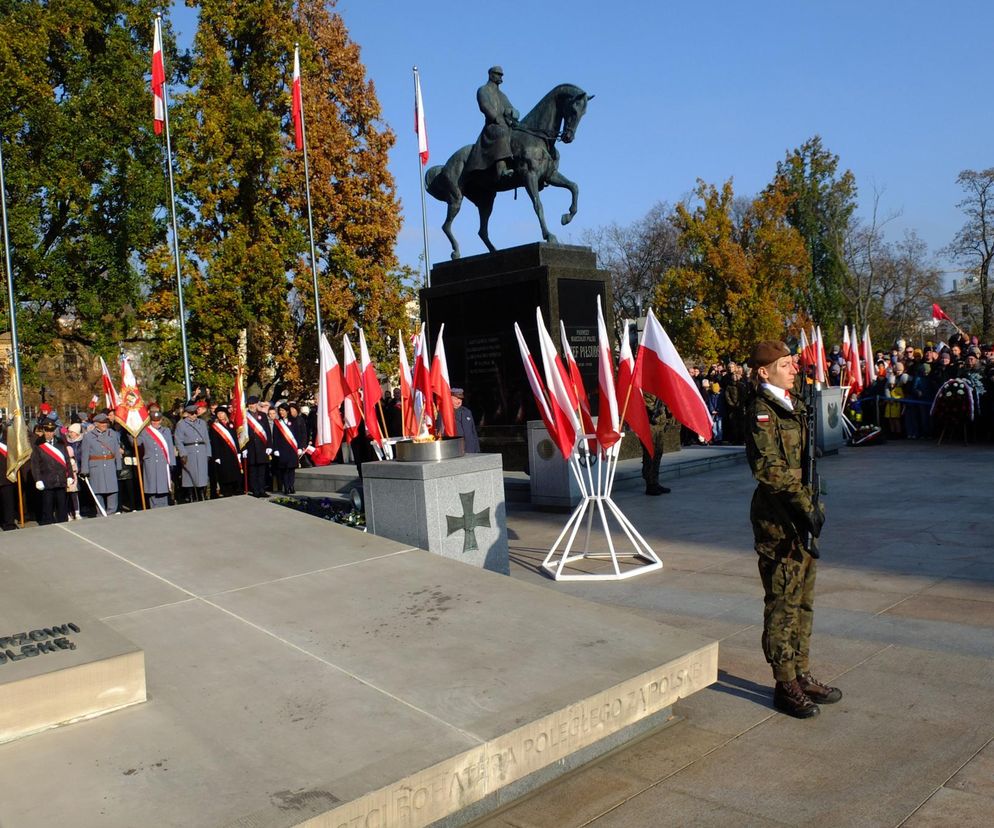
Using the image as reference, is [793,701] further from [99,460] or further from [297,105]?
[297,105]

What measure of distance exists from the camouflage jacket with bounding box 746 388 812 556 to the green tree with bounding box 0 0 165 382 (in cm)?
2529

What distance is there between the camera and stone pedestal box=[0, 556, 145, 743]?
3.52 m

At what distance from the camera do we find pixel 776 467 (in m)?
4.44

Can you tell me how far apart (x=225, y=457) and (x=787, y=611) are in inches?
516

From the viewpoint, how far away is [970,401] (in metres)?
17.2

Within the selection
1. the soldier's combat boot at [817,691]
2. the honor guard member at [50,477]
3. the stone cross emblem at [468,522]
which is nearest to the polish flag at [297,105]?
the honor guard member at [50,477]

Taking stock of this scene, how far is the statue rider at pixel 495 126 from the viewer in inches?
658

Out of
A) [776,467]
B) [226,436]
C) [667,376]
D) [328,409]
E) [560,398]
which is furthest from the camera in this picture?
[226,436]

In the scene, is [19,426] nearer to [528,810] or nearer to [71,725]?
[71,725]

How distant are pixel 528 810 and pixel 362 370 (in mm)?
8375

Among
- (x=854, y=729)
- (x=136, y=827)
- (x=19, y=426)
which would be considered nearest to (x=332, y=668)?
(x=136, y=827)

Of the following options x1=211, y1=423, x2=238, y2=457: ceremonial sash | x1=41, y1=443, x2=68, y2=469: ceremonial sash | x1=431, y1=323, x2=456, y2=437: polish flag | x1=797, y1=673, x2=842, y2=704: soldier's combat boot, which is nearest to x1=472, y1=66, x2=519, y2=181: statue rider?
x1=211, y1=423, x2=238, y2=457: ceremonial sash

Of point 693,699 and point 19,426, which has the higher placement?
point 19,426

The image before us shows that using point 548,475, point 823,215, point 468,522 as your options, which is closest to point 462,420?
point 548,475
